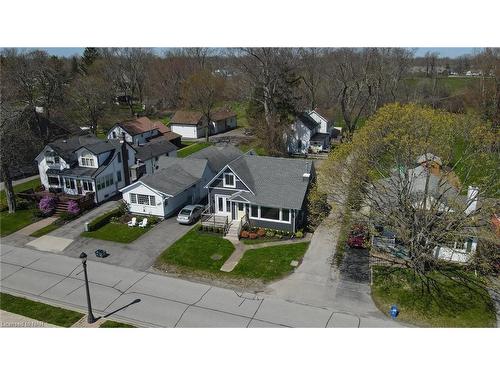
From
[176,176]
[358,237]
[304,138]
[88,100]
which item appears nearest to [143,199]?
[176,176]

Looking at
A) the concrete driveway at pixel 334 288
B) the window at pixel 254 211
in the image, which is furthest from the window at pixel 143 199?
the concrete driveway at pixel 334 288

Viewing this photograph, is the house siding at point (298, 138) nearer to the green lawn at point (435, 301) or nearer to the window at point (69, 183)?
the window at point (69, 183)

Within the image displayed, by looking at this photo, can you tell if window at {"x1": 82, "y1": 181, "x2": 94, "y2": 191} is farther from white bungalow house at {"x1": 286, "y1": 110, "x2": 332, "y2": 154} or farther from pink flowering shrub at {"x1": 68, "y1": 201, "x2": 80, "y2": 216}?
white bungalow house at {"x1": 286, "y1": 110, "x2": 332, "y2": 154}

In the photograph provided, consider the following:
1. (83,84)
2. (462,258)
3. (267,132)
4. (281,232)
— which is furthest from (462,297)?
(83,84)

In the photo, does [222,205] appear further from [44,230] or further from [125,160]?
[44,230]

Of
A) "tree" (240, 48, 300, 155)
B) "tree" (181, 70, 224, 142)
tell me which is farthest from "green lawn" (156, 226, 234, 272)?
"tree" (181, 70, 224, 142)
